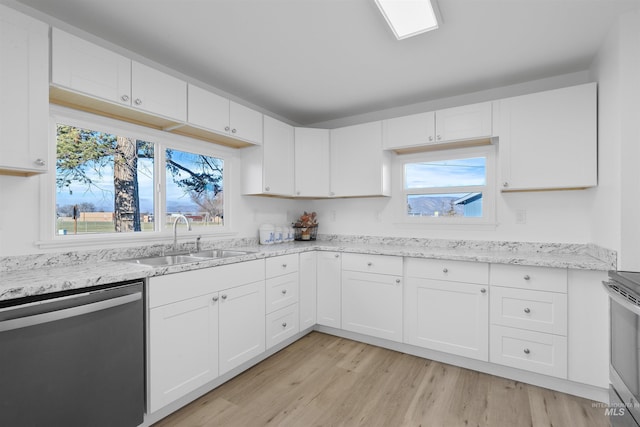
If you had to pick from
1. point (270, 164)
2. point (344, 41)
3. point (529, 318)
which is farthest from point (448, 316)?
point (344, 41)

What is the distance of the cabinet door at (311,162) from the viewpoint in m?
3.46

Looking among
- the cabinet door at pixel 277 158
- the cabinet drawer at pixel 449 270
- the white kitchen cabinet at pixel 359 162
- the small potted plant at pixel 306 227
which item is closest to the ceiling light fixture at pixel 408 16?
the white kitchen cabinet at pixel 359 162

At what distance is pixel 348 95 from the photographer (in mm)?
3121

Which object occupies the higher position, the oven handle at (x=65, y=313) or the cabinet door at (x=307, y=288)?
the oven handle at (x=65, y=313)

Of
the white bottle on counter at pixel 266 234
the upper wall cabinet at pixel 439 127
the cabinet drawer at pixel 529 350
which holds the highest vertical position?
the upper wall cabinet at pixel 439 127

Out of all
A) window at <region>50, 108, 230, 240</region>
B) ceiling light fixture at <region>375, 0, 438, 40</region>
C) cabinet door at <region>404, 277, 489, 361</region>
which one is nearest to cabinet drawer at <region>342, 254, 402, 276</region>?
cabinet door at <region>404, 277, 489, 361</region>

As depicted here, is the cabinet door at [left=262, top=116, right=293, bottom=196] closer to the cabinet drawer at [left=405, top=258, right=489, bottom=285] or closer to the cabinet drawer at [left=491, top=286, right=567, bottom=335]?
the cabinet drawer at [left=405, top=258, right=489, bottom=285]

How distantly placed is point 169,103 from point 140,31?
0.45 meters

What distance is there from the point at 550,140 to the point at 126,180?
3263 millimetres

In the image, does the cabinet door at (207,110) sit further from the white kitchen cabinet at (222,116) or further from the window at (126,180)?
the window at (126,180)

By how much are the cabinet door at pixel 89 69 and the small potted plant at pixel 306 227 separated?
2.20m

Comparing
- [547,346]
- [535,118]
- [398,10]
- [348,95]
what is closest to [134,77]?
[398,10]

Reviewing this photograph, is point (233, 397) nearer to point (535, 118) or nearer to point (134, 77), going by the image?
point (134, 77)

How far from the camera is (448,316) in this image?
2547mm
